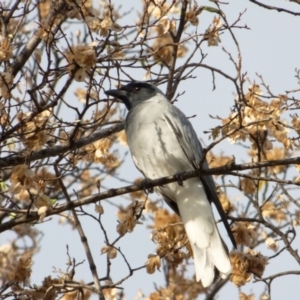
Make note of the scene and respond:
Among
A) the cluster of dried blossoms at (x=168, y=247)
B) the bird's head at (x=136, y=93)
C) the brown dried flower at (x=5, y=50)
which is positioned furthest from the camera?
A: the bird's head at (x=136, y=93)

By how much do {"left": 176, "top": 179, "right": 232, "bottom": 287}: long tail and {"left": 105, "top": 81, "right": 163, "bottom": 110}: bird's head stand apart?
0.94 m

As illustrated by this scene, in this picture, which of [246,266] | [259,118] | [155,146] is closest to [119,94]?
[155,146]

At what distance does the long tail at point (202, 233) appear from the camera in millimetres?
5098

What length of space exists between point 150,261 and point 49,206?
2.88ft

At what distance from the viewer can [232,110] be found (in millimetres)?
4719

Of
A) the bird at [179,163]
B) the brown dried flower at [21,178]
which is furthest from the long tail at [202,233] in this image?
the brown dried flower at [21,178]

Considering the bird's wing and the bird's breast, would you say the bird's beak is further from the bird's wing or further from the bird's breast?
the bird's wing

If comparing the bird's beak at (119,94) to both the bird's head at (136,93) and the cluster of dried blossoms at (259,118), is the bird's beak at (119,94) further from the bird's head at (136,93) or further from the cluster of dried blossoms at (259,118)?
the cluster of dried blossoms at (259,118)

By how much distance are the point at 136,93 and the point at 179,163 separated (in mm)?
984

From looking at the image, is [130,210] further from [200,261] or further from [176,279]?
[176,279]

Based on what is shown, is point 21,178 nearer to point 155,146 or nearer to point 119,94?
point 155,146

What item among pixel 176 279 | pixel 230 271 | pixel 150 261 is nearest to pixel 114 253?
pixel 150 261

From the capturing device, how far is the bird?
527 centimetres

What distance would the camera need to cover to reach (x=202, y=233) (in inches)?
211
